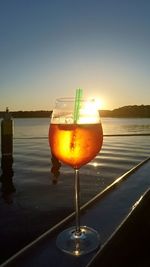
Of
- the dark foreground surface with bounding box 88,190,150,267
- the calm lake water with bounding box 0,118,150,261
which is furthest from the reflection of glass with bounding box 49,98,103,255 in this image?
the calm lake water with bounding box 0,118,150,261

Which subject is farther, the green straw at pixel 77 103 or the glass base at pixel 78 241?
the green straw at pixel 77 103

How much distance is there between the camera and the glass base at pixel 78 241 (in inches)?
61.6

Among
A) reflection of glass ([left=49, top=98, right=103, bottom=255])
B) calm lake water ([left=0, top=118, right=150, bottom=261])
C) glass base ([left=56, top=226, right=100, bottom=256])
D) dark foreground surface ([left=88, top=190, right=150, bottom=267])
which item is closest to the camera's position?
dark foreground surface ([left=88, top=190, right=150, bottom=267])

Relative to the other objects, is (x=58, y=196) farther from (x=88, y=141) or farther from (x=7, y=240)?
(x=88, y=141)

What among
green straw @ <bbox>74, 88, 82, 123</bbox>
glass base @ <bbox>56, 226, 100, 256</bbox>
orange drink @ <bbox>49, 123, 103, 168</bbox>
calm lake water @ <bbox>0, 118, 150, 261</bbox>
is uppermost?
green straw @ <bbox>74, 88, 82, 123</bbox>

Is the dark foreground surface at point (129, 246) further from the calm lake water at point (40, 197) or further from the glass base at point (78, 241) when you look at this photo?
the calm lake water at point (40, 197)

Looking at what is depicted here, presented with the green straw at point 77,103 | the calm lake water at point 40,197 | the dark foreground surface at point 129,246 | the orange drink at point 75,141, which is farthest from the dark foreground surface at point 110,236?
the calm lake water at point 40,197

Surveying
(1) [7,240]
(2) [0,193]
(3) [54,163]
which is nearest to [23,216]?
(1) [7,240]

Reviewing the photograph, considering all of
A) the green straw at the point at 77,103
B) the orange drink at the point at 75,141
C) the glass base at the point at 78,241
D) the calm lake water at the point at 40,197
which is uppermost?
the green straw at the point at 77,103

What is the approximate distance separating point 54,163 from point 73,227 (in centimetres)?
668

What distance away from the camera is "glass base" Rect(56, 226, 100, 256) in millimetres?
1564

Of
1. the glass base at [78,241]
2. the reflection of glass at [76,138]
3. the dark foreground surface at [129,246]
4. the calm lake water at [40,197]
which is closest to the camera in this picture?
the dark foreground surface at [129,246]

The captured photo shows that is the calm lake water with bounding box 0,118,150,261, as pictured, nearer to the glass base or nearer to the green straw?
the glass base

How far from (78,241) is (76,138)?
607 millimetres
